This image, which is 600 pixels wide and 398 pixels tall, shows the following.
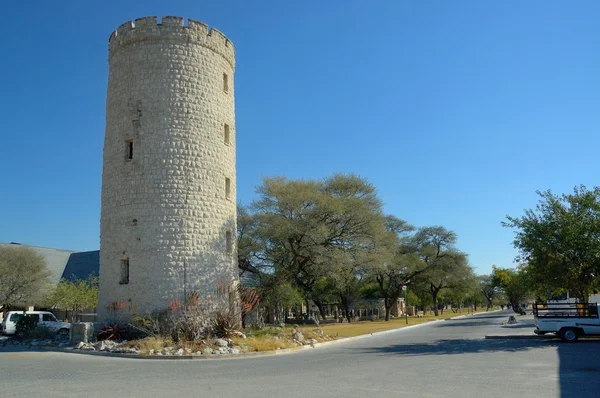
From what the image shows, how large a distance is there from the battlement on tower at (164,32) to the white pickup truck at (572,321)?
20.2m

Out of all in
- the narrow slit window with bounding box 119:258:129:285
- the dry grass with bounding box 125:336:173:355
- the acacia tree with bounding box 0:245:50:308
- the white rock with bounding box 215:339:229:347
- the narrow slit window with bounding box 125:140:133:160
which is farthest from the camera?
the acacia tree with bounding box 0:245:50:308

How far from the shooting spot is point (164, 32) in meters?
24.6

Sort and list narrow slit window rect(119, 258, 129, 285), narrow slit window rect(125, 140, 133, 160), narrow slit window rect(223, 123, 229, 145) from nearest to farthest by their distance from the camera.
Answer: narrow slit window rect(119, 258, 129, 285) < narrow slit window rect(125, 140, 133, 160) < narrow slit window rect(223, 123, 229, 145)

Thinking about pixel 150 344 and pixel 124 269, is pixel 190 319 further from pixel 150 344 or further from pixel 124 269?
pixel 124 269

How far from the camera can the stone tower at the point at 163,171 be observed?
75.5ft

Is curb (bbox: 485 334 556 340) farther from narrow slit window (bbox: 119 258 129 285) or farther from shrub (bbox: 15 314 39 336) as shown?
shrub (bbox: 15 314 39 336)

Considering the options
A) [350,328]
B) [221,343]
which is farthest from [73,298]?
[221,343]

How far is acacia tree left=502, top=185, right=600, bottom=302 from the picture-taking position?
20.5 meters

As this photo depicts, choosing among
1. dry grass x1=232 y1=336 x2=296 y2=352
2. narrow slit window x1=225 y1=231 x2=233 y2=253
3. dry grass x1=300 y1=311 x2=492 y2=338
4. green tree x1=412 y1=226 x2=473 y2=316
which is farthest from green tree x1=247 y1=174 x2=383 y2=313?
green tree x1=412 y1=226 x2=473 y2=316

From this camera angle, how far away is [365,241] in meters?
37.0

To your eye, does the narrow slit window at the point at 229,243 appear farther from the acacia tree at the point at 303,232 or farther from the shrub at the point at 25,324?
the shrub at the point at 25,324

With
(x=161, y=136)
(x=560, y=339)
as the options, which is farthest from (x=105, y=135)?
(x=560, y=339)

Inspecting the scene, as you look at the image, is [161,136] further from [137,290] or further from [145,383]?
[145,383]

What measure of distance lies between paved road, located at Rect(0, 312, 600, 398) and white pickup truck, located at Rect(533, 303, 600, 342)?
161cm
